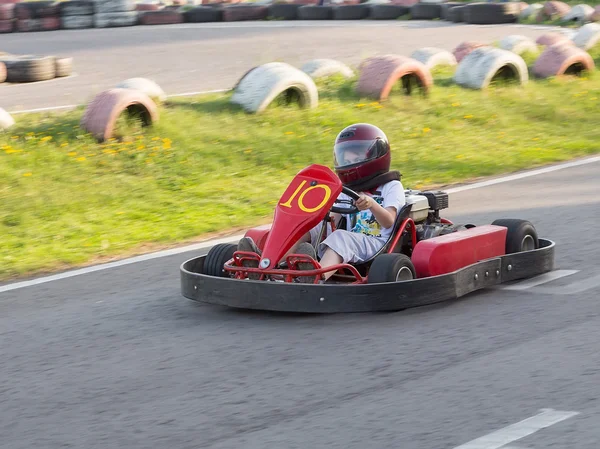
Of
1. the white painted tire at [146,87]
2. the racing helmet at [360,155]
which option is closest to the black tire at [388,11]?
the white painted tire at [146,87]

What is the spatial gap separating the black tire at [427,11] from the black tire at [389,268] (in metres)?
17.3

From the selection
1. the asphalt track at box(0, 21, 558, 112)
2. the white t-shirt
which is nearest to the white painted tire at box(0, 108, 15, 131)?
the asphalt track at box(0, 21, 558, 112)

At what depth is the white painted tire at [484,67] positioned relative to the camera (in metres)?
11.5

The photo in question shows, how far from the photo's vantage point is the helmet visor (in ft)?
16.8

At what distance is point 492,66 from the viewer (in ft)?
38.0

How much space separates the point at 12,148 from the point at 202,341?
4.41 metres

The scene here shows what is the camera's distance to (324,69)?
11.7 meters

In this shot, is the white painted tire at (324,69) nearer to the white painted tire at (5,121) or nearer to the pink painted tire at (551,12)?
the white painted tire at (5,121)

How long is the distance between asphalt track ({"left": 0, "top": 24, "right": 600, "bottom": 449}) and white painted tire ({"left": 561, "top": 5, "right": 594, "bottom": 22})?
48.7 ft

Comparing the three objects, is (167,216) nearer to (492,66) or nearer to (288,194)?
(288,194)

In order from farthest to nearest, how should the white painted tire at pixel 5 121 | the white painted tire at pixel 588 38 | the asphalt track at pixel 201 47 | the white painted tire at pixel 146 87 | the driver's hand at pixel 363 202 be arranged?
the white painted tire at pixel 588 38, the asphalt track at pixel 201 47, the white painted tire at pixel 146 87, the white painted tire at pixel 5 121, the driver's hand at pixel 363 202

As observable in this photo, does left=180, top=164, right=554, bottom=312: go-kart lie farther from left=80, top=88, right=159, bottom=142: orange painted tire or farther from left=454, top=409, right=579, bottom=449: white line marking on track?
left=80, top=88, right=159, bottom=142: orange painted tire

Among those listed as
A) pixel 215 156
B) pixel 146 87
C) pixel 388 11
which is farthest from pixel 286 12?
pixel 215 156

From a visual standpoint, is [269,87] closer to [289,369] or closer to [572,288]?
[572,288]
